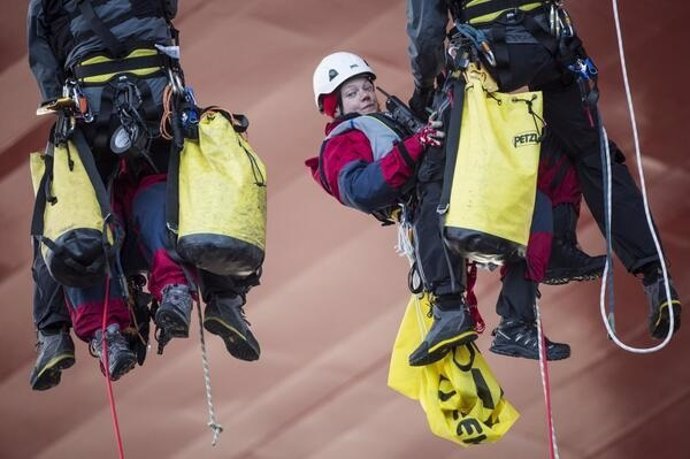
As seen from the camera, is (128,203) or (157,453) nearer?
(128,203)

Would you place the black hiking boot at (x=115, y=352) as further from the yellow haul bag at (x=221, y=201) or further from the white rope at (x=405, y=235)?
the white rope at (x=405, y=235)

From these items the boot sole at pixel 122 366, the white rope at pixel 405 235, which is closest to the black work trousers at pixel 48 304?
the boot sole at pixel 122 366

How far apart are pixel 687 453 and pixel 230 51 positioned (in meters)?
2.56

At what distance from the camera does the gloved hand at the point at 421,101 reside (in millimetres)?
7320

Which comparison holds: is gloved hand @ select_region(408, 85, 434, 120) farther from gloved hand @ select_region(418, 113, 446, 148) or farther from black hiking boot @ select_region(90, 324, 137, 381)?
black hiking boot @ select_region(90, 324, 137, 381)

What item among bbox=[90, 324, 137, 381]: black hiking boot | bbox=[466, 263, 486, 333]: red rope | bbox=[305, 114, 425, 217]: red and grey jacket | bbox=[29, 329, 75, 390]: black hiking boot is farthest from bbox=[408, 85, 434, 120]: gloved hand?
bbox=[29, 329, 75, 390]: black hiking boot

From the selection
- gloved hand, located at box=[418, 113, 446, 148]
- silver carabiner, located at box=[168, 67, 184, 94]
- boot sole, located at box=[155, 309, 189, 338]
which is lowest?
boot sole, located at box=[155, 309, 189, 338]

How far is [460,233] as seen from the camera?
6.73 metres

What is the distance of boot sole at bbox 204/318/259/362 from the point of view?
23.3 ft

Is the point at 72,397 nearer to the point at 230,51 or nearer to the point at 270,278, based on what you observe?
the point at 270,278

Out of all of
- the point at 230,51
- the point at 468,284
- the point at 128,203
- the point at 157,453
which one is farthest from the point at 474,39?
the point at 157,453

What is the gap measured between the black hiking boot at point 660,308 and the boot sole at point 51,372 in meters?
1.91

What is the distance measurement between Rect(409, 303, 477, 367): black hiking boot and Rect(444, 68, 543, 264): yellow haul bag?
0.25m

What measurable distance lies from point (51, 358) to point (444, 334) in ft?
4.29
